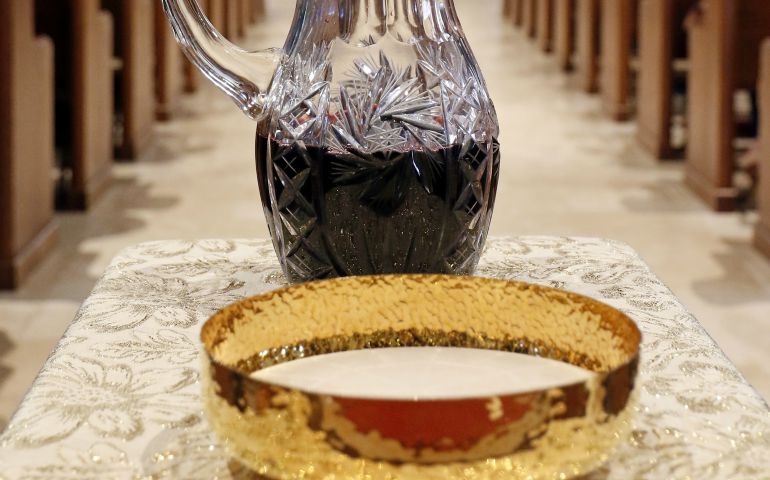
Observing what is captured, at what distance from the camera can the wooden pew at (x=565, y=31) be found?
5.67 meters

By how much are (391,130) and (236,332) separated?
9.1 inches

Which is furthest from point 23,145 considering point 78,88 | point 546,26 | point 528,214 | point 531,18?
point 531,18

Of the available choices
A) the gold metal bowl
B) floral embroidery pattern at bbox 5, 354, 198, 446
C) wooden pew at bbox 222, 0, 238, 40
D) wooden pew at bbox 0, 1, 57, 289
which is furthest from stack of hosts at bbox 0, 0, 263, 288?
the gold metal bowl

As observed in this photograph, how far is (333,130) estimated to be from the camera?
0.78m

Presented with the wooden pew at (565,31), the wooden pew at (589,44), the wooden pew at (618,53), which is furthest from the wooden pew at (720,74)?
the wooden pew at (565,31)

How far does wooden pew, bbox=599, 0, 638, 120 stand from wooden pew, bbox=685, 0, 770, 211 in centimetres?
95

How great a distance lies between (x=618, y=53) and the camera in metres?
4.45

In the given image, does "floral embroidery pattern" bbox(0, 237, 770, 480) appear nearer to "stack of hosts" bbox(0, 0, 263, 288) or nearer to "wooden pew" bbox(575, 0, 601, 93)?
"stack of hosts" bbox(0, 0, 263, 288)

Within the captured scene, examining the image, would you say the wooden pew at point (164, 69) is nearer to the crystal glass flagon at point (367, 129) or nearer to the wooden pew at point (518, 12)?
the wooden pew at point (518, 12)

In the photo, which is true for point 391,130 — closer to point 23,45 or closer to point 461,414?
point 461,414

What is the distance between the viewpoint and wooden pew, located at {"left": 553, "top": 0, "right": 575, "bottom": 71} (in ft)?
18.6

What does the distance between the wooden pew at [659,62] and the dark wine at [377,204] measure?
10.0ft

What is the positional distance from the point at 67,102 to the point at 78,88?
106 millimetres

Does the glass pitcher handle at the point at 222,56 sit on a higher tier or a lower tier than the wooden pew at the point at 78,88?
higher
